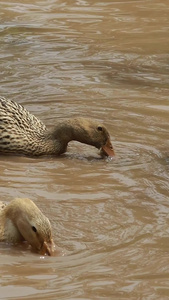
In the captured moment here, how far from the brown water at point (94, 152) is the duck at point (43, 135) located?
159mm

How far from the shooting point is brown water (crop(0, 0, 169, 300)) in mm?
6797

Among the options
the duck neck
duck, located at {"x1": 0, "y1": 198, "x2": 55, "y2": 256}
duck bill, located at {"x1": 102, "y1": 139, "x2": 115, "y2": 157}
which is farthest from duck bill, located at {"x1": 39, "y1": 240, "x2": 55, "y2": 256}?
the duck neck

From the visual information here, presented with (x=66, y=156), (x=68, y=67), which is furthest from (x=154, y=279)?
(x=68, y=67)

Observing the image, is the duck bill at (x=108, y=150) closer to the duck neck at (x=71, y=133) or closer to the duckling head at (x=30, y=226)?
the duck neck at (x=71, y=133)

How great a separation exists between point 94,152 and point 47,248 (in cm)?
332

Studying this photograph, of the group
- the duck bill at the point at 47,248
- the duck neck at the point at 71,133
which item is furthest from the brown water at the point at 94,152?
the duck neck at the point at 71,133

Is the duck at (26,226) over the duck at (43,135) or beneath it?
over

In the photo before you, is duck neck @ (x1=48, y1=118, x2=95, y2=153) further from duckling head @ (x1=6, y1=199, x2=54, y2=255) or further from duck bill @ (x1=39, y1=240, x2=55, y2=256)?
duck bill @ (x1=39, y1=240, x2=55, y2=256)

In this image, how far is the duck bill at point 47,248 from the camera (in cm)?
714

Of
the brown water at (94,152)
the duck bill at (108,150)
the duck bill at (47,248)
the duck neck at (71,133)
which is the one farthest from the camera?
the duck neck at (71,133)

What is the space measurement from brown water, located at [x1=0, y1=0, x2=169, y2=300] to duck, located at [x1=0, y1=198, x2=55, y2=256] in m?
0.11

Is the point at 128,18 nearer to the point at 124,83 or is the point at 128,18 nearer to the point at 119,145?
the point at 124,83

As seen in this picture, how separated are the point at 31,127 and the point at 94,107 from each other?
154cm

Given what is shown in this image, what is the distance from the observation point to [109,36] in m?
15.5
